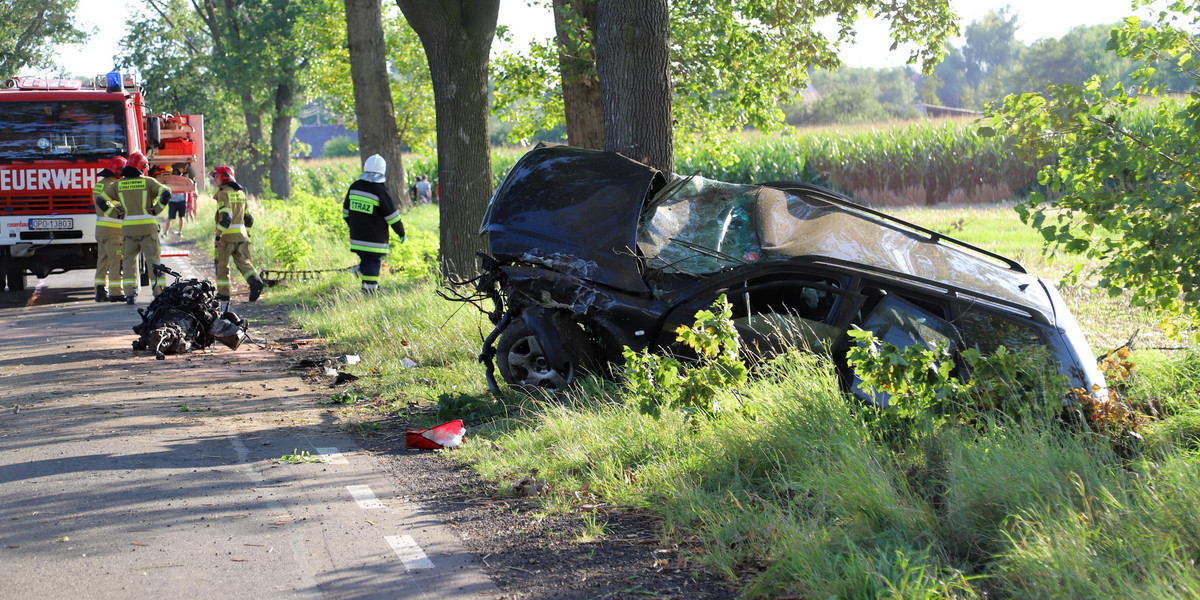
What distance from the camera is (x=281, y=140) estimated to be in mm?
41031

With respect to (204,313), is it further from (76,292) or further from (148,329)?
(76,292)

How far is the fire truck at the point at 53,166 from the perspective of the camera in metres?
13.5

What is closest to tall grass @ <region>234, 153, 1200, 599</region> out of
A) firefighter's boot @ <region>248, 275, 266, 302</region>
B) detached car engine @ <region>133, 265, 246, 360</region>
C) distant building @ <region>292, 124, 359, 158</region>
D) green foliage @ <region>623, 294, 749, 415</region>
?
green foliage @ <region>623, 294, 749, 415</region>

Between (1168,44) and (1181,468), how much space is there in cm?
234

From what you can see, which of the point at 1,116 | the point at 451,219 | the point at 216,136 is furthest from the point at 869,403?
the point at 216,136

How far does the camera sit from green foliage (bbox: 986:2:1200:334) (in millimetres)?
5121

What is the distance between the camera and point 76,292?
14961 millimetres

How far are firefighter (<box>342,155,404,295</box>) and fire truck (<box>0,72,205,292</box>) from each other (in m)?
4.28

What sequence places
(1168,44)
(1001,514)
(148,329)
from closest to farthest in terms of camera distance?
(1001,514)
(1168,44)
(148,329)

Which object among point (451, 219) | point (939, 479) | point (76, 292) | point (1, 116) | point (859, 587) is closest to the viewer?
point (859, 587)

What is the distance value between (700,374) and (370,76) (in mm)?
12718

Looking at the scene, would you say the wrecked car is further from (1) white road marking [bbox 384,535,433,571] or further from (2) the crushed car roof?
(1) white road marking [bbox 384,535,433,571]

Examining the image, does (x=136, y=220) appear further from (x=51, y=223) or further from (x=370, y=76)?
(x=370, y=76)

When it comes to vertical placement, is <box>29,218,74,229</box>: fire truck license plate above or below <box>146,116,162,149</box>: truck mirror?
below
